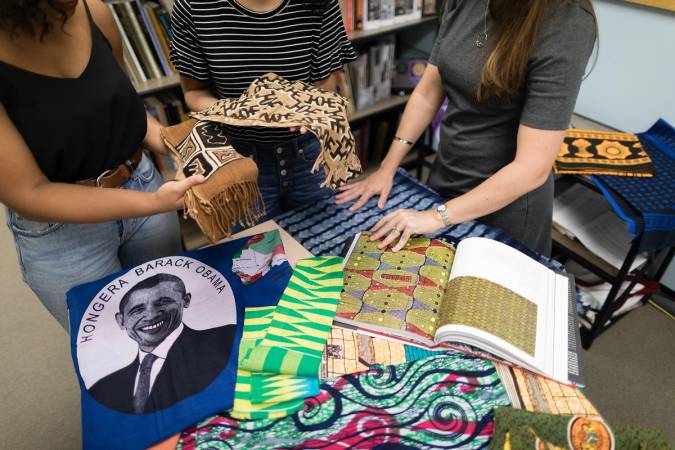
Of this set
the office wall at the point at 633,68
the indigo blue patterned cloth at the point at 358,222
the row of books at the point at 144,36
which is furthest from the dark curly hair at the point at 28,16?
the office wall at the point at 633,68

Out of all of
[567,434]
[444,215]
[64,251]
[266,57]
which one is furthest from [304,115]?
[567,434]

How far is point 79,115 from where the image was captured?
0.91m

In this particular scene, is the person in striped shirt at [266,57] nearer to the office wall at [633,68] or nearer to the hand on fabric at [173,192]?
the hand on fabric at [173,192]

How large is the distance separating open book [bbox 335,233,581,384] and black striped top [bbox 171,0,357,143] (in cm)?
53

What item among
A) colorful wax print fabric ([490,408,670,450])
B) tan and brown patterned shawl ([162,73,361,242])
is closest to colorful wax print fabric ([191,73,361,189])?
tan and brown patterned shawl ([162,73,361,242])

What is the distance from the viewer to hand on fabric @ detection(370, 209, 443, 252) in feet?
3.39

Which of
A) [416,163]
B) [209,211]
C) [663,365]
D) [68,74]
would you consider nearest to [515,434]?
[209,211]

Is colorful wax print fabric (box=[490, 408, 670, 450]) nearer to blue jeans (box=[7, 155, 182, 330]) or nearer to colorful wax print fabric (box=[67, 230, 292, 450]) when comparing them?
colorful wax print fabric (box=[67, 230, 292, 450])

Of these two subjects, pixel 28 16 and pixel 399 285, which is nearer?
pixel 28 16

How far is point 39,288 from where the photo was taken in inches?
40.4

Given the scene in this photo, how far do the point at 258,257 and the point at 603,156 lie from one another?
4.65 ft

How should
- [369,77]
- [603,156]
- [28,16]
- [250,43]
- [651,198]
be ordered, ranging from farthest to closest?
[369,77]
[603,156]
[651,198]
[250,43]
[28,16]

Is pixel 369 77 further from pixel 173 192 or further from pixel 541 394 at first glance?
pixel 541 394

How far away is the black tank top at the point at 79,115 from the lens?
85 centimetres
